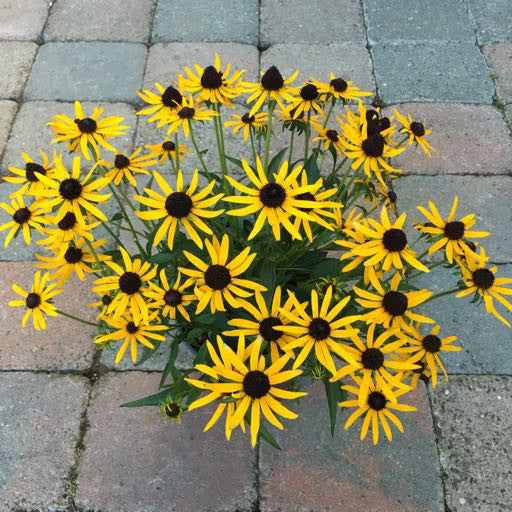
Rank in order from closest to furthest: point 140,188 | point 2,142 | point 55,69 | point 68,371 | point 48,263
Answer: point 48,263 → point 68,371 → point 140,188 → point 2,142 → point 55,69

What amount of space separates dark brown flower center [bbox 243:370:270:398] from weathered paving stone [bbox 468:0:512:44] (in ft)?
9.09

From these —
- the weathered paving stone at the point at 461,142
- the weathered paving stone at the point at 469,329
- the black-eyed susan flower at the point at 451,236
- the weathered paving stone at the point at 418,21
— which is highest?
the black-eyed susan flower at the point at 451,236

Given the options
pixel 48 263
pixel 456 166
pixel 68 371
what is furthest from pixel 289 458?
pixel 456 166

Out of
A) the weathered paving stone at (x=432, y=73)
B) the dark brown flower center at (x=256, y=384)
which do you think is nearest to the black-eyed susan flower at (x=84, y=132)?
the dark brown flower center at (x=256, y=384)

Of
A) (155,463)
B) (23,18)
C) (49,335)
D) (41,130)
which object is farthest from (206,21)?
(155,463)

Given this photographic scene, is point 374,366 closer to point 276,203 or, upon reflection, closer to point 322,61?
point 276,203

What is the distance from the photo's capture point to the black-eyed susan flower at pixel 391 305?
126 centimetres

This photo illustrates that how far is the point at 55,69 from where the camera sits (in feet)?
9.54

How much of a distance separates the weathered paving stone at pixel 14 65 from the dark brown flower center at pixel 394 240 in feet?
7.60

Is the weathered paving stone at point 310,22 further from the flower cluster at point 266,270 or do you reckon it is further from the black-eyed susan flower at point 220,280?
the black-eyed susan flower at point 220,280

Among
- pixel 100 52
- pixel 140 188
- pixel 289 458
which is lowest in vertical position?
pixel 289 458

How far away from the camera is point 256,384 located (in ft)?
3.71

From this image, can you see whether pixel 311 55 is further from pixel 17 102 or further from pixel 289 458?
pixel 289 458

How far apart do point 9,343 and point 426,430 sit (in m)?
1.58
